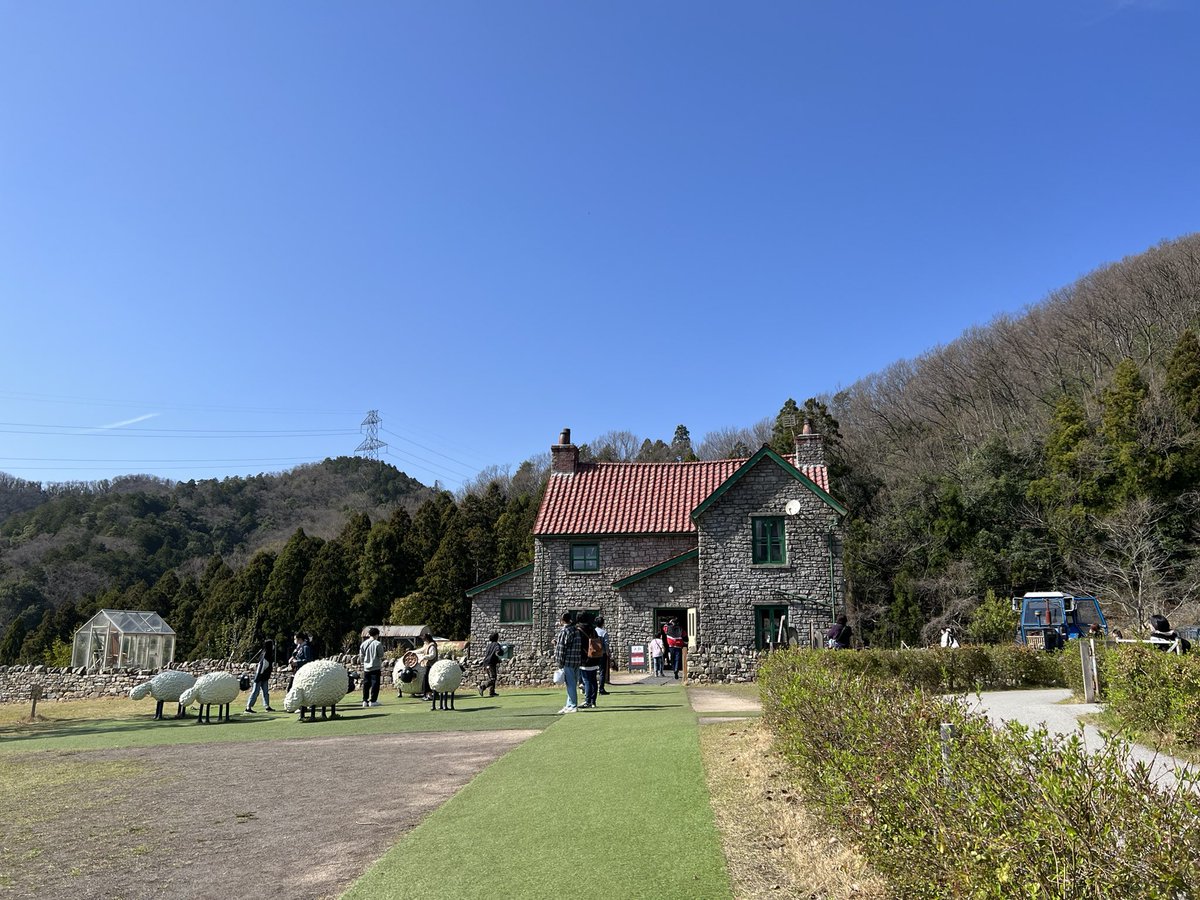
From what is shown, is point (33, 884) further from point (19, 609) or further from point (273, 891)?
point (19, 609)

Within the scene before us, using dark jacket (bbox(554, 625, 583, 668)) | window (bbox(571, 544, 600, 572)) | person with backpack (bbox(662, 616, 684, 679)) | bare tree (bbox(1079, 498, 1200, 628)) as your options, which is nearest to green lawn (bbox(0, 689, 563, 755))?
dark jacket (bbox(554, 625, 583, 668))

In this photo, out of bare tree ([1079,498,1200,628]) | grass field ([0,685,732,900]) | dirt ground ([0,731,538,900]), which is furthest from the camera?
bare tree ([1079,498,1200,628])

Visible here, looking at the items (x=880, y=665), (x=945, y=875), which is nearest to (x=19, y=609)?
(x=880, y=665)

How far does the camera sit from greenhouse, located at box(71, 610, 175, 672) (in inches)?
1296

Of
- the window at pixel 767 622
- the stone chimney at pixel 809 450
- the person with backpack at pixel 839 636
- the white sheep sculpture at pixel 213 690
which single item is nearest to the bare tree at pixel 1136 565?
the stone chimney at pixel 809 450

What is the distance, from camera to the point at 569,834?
599cm

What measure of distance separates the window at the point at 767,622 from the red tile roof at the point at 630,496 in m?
4.23

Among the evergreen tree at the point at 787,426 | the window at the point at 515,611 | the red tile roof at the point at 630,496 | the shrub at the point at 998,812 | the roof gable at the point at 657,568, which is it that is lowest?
the window at the point at 515,611

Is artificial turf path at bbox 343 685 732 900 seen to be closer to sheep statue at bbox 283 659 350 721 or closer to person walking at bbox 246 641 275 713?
sheep statue at bbox 283 659 350 721

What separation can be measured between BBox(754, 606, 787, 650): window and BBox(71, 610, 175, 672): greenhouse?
2567cm

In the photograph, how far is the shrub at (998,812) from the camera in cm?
266

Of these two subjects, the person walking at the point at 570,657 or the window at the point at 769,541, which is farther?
the window at the point at 769,541

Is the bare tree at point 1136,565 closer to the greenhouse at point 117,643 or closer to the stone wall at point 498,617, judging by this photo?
the stone wall at point 498,617

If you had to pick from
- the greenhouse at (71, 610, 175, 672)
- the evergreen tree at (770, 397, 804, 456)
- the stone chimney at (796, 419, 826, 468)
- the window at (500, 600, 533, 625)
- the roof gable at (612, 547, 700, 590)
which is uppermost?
the evergreen tree at (770, 397, 804, 456)
